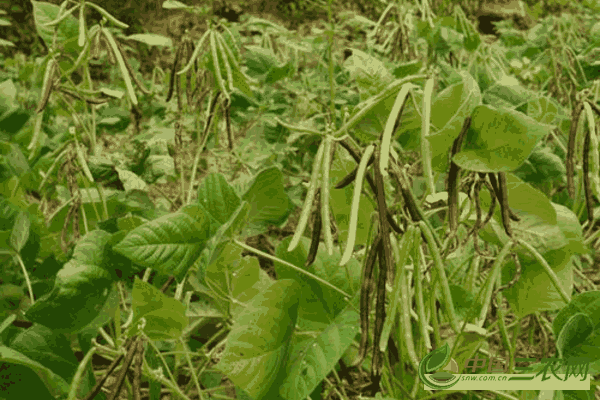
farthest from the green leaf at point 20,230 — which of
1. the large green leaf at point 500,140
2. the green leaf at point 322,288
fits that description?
the large green leaf at point 500,140

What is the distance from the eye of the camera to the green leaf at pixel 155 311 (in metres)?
0.55

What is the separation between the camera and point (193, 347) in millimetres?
1008

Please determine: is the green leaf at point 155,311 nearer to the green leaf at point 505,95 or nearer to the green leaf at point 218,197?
the green leaf at point 218,197

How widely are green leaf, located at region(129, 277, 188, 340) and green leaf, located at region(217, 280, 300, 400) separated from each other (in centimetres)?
9

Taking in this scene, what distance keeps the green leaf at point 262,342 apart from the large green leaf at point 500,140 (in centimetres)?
25

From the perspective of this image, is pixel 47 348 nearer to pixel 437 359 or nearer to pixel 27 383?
pixel 27 383

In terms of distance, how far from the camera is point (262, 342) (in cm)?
56

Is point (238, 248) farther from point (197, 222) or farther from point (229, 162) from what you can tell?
point (229, 162)

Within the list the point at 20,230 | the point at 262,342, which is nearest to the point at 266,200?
the point at 262,342

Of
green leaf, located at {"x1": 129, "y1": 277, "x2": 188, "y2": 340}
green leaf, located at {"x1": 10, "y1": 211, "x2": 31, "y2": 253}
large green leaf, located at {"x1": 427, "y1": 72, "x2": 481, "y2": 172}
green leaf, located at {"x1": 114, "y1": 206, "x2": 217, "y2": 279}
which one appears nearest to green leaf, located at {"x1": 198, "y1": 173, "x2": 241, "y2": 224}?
green leaf, located at {"x1": 114, "y1": 206, "x2": 217, "y2": 279}

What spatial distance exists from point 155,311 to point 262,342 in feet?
0.42

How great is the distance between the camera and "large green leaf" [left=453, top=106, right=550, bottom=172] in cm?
45

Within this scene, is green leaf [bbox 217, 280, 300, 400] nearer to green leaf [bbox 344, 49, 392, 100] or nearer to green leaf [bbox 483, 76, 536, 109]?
green leaf [bbox 344, 49, 392, 100]

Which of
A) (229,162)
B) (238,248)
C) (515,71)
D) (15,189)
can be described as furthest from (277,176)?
(515,71)
